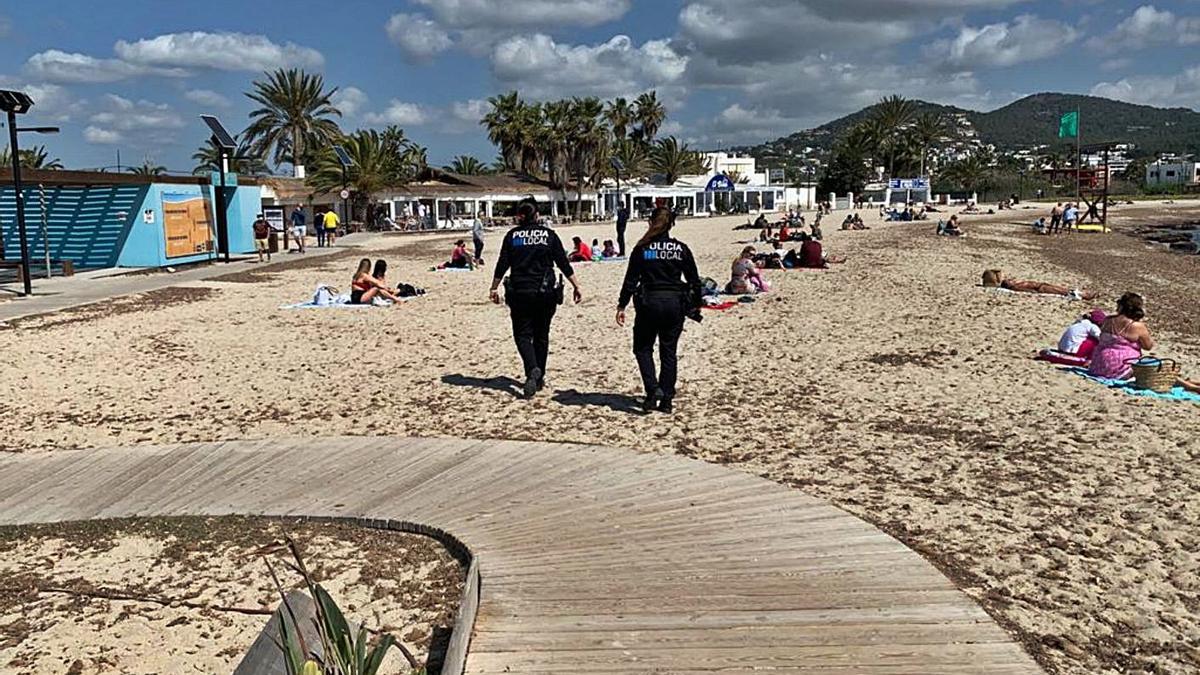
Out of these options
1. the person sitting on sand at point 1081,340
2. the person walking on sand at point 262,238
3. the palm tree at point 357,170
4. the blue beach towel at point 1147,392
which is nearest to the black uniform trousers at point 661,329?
the blue beach towel at point 1147,392

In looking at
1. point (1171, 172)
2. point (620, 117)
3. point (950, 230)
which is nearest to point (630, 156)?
point (620, 117)

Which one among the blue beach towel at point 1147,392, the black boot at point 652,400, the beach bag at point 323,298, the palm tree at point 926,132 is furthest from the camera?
the palm tree at point 926,132

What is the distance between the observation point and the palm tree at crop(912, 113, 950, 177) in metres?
93.1

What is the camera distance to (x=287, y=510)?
5.11 m

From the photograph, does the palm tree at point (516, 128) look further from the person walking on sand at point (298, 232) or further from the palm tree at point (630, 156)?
the person walking on sand at point (298, 232)

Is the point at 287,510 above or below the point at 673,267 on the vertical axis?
below

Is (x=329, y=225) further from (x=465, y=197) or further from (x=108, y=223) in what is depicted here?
(x=465, y=197)

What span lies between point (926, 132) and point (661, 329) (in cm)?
9375

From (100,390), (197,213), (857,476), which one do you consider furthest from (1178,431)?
(197,213)

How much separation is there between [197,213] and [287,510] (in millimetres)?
23719

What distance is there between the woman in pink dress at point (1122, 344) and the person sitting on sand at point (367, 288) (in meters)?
10.7

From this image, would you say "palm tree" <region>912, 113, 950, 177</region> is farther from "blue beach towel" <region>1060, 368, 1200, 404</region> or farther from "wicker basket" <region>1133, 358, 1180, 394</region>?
"wicker basket" <region>1133, 358, 1180, 394</region>

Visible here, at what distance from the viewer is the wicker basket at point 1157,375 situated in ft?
26.5

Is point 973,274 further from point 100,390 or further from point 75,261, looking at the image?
point 75,261
